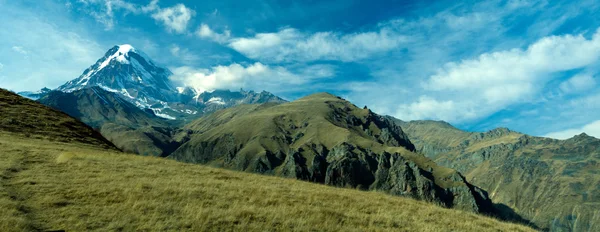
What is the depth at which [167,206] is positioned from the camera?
16922mm

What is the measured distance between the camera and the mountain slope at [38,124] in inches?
1756

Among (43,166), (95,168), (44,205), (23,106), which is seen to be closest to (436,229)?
(44,205)

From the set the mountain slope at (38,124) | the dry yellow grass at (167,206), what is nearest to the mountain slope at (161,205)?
the dry yellow grass at (167,206)

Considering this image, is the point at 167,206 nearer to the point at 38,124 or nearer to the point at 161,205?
the point at 161,205

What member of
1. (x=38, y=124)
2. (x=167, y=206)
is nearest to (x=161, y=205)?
(x=167, y=206)

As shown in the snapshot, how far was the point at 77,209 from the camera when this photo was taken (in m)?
15.5

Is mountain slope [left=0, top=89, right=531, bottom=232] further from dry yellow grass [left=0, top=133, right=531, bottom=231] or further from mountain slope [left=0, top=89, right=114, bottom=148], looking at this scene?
mountain slope [left=0, top=89, right=114, bottom=148]

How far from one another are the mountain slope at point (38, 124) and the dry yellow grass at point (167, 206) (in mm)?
21470

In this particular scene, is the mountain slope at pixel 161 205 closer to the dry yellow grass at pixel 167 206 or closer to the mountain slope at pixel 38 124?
the dry yellow grass at pixel 167 206

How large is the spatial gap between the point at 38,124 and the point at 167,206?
42392mm

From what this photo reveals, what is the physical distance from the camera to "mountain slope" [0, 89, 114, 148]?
146 ft

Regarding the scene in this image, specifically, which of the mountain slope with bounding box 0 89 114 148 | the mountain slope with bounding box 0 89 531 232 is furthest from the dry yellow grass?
the mountain slope with bounding box 0 89 114 148

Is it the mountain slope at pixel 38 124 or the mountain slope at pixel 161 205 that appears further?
the mountain slope at pixel 38 124

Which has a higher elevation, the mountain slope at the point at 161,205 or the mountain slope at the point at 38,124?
the mountain slope at the point at 38,124
